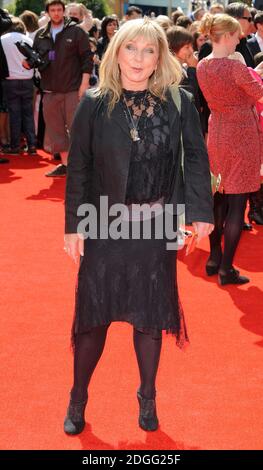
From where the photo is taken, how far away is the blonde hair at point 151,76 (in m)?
2.64

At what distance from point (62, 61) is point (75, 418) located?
5.30 m

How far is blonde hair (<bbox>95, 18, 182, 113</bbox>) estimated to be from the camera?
264cm

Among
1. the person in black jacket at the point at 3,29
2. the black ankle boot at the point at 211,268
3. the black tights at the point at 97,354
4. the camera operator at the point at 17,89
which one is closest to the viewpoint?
the black tights at the point at 97,354

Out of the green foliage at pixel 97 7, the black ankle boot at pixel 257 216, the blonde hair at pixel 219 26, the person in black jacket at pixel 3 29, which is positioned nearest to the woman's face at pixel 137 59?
the blonde hair at pixel 219 26

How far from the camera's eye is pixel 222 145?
469 centimetres

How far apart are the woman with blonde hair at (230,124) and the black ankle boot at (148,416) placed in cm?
191

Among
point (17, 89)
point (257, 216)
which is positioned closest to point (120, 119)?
point (257, 216)

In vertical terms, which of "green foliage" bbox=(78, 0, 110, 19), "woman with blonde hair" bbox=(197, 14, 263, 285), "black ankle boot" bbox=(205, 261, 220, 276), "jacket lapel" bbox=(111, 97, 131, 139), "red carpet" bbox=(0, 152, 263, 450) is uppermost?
"jacket lapel" bbox=(111, 97, 131, 139)

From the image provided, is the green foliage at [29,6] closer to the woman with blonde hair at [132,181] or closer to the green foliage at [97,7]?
→ the green foliage at [97,7]

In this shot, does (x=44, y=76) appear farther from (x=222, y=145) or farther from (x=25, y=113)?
(x=222, y=145)

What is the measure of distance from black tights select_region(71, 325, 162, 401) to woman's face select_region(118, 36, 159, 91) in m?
1.05

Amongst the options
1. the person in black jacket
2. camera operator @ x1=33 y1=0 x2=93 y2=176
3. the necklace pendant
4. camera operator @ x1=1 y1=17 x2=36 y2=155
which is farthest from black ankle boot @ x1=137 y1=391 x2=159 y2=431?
camera operator @ x1=1 y1=17 x2=36 y2=155

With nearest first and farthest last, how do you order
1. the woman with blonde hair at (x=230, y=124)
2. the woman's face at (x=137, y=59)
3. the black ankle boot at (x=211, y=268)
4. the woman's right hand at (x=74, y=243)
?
the woman's face at (x=137, y=59) → the woman's right hand at (x=74, y=243) → the woman with blonde hair at (x=230, y=124) → the black ankle boot at (x=211, y=268)

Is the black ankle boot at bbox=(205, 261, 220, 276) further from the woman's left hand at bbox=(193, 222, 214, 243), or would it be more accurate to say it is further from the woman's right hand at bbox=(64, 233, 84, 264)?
the woman's right hand at bbox=(64, 233, 84, 264)
